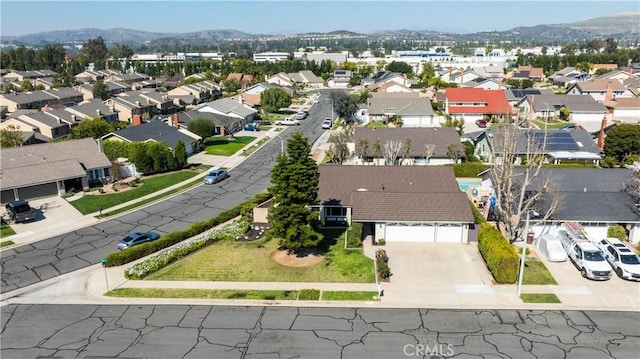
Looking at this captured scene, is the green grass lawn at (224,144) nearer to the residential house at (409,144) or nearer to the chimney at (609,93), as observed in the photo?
the residential house at (409,144)

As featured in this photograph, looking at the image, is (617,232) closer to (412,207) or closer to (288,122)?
(412,207)

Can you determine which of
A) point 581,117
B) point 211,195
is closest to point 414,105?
point 581,117

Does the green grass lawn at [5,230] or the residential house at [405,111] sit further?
the residential house at [405,111]

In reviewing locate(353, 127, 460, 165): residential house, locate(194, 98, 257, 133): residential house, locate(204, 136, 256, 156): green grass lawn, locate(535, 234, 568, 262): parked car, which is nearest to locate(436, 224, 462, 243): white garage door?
locate(535, 234, 568, 262): parked car

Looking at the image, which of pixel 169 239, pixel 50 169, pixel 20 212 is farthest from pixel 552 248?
pixel 50 169

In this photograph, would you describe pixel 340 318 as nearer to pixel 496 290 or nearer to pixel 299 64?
pixel 496 290

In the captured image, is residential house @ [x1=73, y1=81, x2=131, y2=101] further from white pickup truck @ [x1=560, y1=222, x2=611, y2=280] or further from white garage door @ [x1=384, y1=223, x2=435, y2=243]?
white pickup truck @ [x1=560, y1=222, x2=611, y2=280]

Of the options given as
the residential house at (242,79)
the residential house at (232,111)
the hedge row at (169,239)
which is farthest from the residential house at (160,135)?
the residential house at (242,79)
